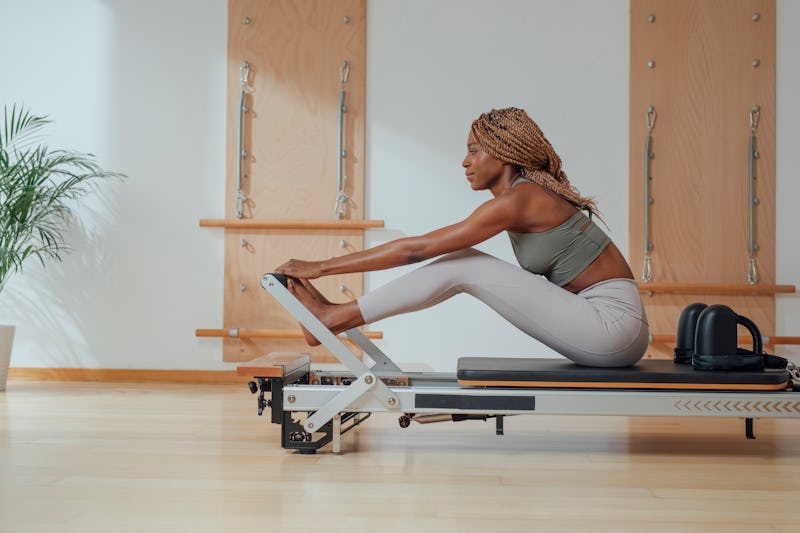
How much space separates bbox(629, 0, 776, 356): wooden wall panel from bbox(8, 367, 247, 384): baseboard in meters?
2.09

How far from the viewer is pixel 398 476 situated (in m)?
2.00

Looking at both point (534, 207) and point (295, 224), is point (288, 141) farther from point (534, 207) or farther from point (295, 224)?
point (534, 207)

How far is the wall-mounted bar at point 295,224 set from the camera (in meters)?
4.06

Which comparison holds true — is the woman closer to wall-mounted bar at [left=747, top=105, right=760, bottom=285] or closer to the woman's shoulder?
the woman's shoulder

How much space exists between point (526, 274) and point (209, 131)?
2.42 meters

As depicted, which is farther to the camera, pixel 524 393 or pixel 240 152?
pixel 240 152

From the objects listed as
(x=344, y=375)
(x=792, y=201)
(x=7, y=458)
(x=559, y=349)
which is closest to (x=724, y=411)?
(x=559, y=349)

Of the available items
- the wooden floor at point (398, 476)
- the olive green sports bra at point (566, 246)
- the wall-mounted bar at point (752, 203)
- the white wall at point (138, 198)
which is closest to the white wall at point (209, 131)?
the white wall at point (138, 198)

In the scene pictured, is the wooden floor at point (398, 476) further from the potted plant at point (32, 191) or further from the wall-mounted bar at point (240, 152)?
the wall-mounted bar at point (240, 152)

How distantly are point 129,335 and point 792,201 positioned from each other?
327 cm

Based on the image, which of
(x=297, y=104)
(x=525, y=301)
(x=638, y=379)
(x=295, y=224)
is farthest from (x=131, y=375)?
(x=638, y=379)

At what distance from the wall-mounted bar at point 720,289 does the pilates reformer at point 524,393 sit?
1.65m

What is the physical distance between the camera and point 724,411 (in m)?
2.18

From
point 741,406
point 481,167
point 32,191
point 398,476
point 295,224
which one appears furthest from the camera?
point 295,224
